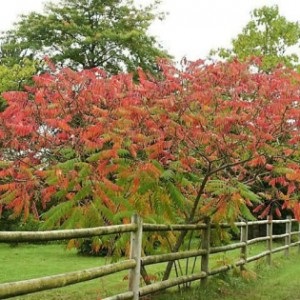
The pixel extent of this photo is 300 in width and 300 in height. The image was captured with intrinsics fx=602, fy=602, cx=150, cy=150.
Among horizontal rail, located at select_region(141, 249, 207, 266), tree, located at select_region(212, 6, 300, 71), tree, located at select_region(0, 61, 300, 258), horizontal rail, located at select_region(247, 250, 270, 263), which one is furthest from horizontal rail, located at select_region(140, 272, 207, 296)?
tree, located at select_region(212, 6, 300, 71)

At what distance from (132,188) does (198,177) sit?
1241mm

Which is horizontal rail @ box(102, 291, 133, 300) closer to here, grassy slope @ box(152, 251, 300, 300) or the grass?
the grass

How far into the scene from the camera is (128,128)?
751 cm

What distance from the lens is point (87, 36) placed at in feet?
109

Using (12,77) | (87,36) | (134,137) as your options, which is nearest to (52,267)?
(134,137)

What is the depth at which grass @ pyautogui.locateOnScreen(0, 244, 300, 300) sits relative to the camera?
926cm

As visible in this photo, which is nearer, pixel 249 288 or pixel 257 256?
pixel 249 288

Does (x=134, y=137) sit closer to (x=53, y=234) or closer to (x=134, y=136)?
(x=134, y=136)

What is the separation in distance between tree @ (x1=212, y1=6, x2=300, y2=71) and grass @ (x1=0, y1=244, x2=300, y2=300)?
10.0 meters

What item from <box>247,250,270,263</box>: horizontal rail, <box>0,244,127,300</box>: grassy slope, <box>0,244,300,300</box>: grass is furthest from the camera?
<box>247,250,270,263</box>: horizontal rail

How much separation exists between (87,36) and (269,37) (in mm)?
12545

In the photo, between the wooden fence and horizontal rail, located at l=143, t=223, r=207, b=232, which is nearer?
the wooden fence

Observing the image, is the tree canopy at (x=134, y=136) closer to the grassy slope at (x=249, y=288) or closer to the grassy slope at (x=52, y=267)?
the grassy slope at (x=52, y=267)

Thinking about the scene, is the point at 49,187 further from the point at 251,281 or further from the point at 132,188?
the point at 251,281
